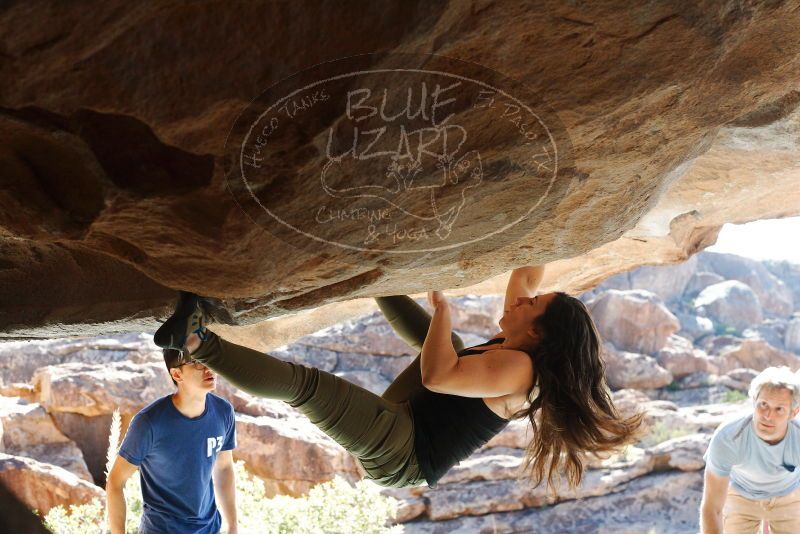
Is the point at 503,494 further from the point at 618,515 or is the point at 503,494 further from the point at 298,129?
the point at 298,129

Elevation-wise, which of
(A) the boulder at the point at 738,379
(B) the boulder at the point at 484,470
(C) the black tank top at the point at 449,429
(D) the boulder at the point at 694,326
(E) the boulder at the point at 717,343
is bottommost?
(A) the boulder at the point at 738,379

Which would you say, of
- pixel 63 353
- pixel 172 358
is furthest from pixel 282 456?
pixel 172 358

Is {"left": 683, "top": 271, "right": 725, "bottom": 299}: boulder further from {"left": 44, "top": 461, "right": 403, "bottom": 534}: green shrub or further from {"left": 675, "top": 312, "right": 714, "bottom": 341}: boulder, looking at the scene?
{"left": 44, "top": 461, "right": 403, "bottom": 534}: green shrub

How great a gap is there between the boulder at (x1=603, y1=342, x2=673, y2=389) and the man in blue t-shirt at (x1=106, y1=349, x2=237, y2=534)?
10180 millimetres

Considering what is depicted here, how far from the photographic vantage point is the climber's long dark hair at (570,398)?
2.48m

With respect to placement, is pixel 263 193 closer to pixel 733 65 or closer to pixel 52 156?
pixel 52 156

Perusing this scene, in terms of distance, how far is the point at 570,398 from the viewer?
97.6 inches

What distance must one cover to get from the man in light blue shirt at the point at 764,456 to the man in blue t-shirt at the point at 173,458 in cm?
215

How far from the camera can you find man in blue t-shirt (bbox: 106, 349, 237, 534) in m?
2.87

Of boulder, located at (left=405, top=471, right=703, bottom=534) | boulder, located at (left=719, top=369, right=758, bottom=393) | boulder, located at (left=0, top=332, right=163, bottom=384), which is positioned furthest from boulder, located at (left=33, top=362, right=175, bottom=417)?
boulder, located at (left=719, top=369, right=758, bottom=393)

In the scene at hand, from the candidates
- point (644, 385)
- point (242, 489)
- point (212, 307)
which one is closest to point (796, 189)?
point (212, 307)

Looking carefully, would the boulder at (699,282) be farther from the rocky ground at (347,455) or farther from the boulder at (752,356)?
the rocky ground at (347,455)

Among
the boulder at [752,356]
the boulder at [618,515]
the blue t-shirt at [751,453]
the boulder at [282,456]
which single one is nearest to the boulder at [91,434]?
the boulder at [282,456]

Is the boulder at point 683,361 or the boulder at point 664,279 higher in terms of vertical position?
the boulder at point 664,279
